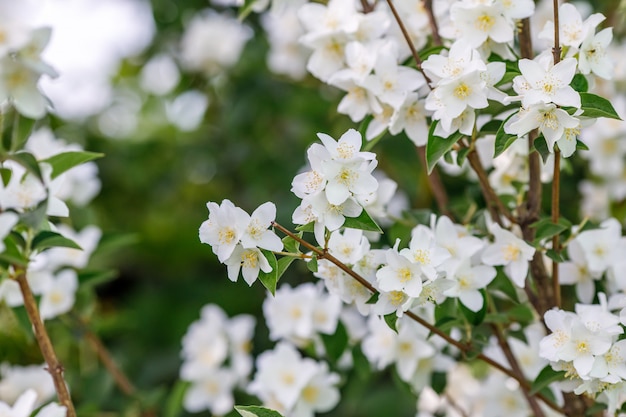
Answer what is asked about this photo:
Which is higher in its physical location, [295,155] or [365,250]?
[365,250]

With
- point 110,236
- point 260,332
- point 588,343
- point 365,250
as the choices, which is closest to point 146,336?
point 260,332

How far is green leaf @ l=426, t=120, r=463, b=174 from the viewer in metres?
0.99

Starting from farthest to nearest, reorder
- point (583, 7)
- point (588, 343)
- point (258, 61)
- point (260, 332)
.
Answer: point (258, 61) → point (260, 332) → point (583, 7) → point (588, 343)

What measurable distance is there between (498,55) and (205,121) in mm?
1764

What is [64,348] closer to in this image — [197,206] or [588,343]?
[197,206]

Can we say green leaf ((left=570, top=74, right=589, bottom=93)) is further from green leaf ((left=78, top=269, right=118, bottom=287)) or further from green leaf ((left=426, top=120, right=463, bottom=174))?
green leaf ((left=78, top=269, right=118, bottom=287))

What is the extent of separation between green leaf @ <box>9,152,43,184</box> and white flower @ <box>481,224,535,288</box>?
1.97 ft

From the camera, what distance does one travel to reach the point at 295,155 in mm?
2363

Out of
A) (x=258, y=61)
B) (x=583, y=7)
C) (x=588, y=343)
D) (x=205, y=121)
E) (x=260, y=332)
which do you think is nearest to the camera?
(x=588, y=343)

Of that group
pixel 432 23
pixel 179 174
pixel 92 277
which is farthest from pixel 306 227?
pixel 179 174

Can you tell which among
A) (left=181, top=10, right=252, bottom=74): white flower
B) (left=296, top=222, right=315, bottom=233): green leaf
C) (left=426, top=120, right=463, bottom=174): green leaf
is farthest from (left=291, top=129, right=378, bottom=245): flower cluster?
(left=181, top=10, right=252, bottom=74): white flower

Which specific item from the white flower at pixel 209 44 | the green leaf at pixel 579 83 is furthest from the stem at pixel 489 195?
the white flower at pixel 209 44

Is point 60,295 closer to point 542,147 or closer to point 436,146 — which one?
point 436,146

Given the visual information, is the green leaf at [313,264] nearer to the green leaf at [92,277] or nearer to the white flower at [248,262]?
the white flower at [248,262]
